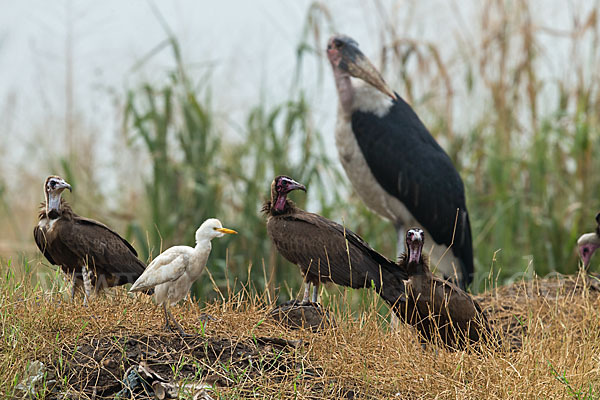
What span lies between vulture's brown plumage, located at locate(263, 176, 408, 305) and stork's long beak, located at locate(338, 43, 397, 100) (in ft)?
6.08

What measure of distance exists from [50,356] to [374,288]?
61.9 inches

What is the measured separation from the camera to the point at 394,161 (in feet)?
19.0

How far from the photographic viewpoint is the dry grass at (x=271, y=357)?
11.1 feet

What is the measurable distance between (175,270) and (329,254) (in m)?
0.90

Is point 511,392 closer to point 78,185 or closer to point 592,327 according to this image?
point 592,327

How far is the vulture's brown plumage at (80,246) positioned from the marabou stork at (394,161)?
2344mm

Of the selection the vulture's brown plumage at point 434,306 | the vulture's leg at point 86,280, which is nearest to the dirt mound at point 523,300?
the vulture's brown plumage at point 434,306

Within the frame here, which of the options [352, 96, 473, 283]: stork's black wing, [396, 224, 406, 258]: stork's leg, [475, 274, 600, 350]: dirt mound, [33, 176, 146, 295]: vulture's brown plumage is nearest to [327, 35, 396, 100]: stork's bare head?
[352, 96, 473, 283]: stork's black wing

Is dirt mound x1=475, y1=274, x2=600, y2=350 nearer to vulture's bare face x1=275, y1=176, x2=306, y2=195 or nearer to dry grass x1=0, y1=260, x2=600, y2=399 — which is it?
dry grass x1=0, y1=260, x2=600, y2=399

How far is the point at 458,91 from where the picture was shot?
793 centimetres

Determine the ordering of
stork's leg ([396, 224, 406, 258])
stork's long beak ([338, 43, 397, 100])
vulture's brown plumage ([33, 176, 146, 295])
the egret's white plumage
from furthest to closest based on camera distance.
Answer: stork's leg ([396, 224, 406, 258]), stork's long beak ([338, 43, 397, 100]), vulture's brown plumage ([33, 176, 146, 295]), the egret's white plumage

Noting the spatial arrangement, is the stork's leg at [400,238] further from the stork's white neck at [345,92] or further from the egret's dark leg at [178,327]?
the egret's dark leg at [178,327]

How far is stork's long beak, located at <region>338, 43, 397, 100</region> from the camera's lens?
19.0 feet

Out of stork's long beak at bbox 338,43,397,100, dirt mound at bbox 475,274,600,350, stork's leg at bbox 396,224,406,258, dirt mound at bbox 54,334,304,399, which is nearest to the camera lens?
dirt mound at bbox 54,334,304,399
